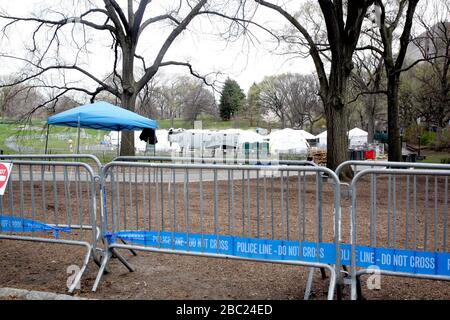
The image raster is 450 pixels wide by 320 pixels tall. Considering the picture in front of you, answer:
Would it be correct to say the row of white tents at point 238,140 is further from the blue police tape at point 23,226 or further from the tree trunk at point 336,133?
the blue police tape at point 23,226

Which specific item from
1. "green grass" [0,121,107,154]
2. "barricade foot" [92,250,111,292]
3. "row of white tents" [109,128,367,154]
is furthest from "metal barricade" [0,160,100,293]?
"row of white tents" [109,128,367,154]

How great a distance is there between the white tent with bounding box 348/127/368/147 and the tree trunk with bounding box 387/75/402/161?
82.6ft

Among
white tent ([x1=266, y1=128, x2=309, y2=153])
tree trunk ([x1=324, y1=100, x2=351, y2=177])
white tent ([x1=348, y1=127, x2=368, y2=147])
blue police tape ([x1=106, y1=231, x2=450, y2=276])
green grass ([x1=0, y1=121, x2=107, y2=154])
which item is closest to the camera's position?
blue police tape ([x1=106, y1=231, x2=450, y2=276])

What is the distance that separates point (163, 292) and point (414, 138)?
53441mm

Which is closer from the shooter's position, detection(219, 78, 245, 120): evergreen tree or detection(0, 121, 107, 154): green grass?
detection(0, 121, 107, 154): green grass

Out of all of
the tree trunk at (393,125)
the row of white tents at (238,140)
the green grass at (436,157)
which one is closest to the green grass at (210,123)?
the row of white tents at (238,140)

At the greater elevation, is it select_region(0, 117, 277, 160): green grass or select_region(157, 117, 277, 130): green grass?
select_region(157, 117, 277, 130): green grass

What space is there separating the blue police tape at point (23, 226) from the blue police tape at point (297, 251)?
90 centimetres

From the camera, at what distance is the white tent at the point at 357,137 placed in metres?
46.8

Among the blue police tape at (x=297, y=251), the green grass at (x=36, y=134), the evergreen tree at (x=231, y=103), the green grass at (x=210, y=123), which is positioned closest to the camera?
the blue police tape at (x=297, y=251)

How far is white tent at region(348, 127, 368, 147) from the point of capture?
154 feet

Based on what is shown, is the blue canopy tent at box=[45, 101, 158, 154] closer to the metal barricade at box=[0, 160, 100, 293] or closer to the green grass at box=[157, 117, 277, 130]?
the metal barricade at box=[0, 160, 100, 293]

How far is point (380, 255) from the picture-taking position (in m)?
3.90

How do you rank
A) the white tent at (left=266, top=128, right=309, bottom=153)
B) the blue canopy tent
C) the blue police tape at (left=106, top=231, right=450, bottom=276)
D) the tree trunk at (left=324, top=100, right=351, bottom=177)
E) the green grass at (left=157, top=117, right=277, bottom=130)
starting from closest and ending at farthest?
the blue police tape at (left=106, top=231, right=450, bottom=276) < the blue canopy tent < the tree trunk at (left=324, top=100, right=351, bottom=177) < the white tent at (left=266, top=128, right=309, bottom=153) < the green grass at (left=157, top=117, right=277, bottom=130)
